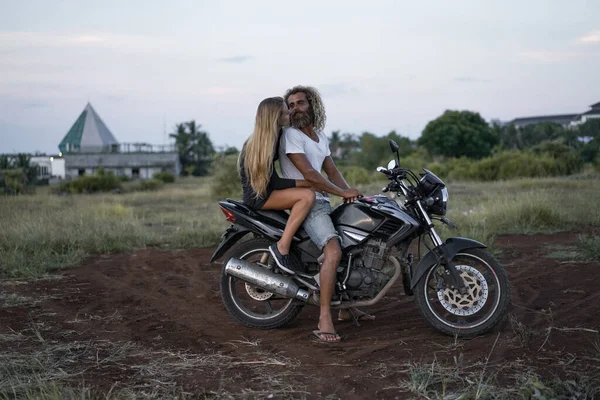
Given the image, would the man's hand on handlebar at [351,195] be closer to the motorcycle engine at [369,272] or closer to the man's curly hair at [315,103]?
the motorcycle engine at [369,272]

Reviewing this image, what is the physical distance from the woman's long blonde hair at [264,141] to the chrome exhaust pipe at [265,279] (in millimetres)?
688

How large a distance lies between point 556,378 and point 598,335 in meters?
1.17

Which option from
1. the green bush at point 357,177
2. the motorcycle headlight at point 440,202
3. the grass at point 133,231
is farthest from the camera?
the green bush at point 357,177

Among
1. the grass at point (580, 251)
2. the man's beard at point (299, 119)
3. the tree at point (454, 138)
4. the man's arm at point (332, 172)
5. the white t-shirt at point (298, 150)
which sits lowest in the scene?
the grass at point (580, 251)

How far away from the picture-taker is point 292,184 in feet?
18.3

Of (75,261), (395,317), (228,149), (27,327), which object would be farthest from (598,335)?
(228,149)

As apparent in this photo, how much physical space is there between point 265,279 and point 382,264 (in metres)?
0.95

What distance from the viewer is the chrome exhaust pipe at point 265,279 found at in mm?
5633

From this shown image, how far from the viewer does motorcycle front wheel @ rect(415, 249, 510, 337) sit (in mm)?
5176

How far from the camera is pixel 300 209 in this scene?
18.0ft

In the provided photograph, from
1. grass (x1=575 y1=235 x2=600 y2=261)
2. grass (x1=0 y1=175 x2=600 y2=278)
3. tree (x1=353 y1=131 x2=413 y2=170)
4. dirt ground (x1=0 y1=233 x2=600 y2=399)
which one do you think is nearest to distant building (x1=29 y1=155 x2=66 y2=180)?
tree (x1=353 y1=131 x2=413 y2=170)

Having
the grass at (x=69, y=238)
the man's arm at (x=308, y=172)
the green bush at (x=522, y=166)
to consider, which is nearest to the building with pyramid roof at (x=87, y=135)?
the green bush at (x=522, y=166)

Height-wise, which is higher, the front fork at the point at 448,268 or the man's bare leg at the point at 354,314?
the front fork at the point at 448,268

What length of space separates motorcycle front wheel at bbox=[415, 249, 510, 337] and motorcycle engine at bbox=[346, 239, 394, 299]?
0.33 metres
